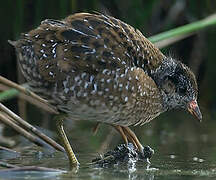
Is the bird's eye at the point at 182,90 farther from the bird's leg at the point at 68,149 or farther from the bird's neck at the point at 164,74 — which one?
the bird's leg at the point at 68,149

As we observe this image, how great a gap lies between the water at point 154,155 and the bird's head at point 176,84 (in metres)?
0.48

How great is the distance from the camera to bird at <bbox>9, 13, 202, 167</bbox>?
6.19 m

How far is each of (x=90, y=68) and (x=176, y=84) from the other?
1.05 metres

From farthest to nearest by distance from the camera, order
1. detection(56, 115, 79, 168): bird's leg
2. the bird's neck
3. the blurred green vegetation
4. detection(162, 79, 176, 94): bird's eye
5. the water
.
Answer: the blurred green vegetation → detection(162, 79, 176, 94): bird's eye → the bird's neck → detection(56, 115, 79, 168): bird's leg → the water

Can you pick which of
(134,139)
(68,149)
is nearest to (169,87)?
(134,139)

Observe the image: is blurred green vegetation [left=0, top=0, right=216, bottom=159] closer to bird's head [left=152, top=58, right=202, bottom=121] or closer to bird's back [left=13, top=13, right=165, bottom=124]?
bird's head [left=152, top=58, right=202, bottom=121]

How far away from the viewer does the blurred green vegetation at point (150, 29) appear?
841 centimetres

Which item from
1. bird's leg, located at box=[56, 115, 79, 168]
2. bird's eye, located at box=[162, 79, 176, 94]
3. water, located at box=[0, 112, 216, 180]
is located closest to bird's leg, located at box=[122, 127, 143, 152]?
water, located at box=[0, 112, 216, 180]

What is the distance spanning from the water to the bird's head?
48 cm

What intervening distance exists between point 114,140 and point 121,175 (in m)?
2.29

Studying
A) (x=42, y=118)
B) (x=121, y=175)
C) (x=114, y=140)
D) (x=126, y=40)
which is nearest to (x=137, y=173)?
(x=121, y=175)

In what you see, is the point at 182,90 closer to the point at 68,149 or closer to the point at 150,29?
the point at 68,149

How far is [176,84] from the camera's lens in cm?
692

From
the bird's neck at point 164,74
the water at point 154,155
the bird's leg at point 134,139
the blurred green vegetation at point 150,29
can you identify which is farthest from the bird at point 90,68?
the blurred green vegetation at point 150,29
